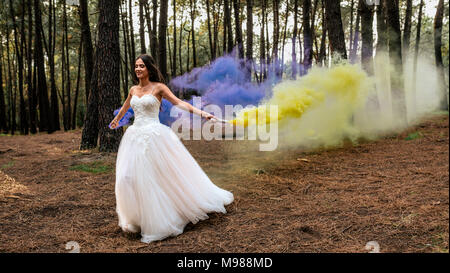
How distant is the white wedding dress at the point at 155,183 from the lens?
4.01m

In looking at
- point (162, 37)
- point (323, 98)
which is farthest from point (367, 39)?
point (162, 37)

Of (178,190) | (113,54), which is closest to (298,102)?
(178,190)

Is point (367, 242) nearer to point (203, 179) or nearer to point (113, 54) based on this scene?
point (203, 179)

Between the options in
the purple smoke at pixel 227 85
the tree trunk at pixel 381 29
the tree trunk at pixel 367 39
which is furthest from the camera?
the tree trunk at pixel 381 29

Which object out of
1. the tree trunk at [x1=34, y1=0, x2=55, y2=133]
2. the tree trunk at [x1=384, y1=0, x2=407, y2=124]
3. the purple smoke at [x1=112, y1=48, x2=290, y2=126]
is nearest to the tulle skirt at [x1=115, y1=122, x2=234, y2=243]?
the purple smoke at [x1=112, y1=48, x2=290, y2=126]

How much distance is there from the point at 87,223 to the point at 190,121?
13541 mm

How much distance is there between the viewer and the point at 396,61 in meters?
10.6

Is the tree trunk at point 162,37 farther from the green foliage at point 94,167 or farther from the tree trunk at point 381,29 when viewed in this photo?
the tree trunk at point 381,29

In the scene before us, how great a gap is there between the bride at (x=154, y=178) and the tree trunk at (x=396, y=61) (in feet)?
28.4

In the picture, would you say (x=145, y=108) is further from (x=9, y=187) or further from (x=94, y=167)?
(x=94, y=167)

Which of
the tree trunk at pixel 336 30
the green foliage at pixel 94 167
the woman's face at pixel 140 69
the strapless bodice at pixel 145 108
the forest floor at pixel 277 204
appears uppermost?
the tree trunk at pixel 336 30

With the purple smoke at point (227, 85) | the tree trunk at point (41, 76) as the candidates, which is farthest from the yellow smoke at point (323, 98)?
the tree trunk at point (41, 76)

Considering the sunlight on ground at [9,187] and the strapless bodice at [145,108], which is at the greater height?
the strapless bodice at [145,108]

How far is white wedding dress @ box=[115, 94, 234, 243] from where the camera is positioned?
4.01 metres
